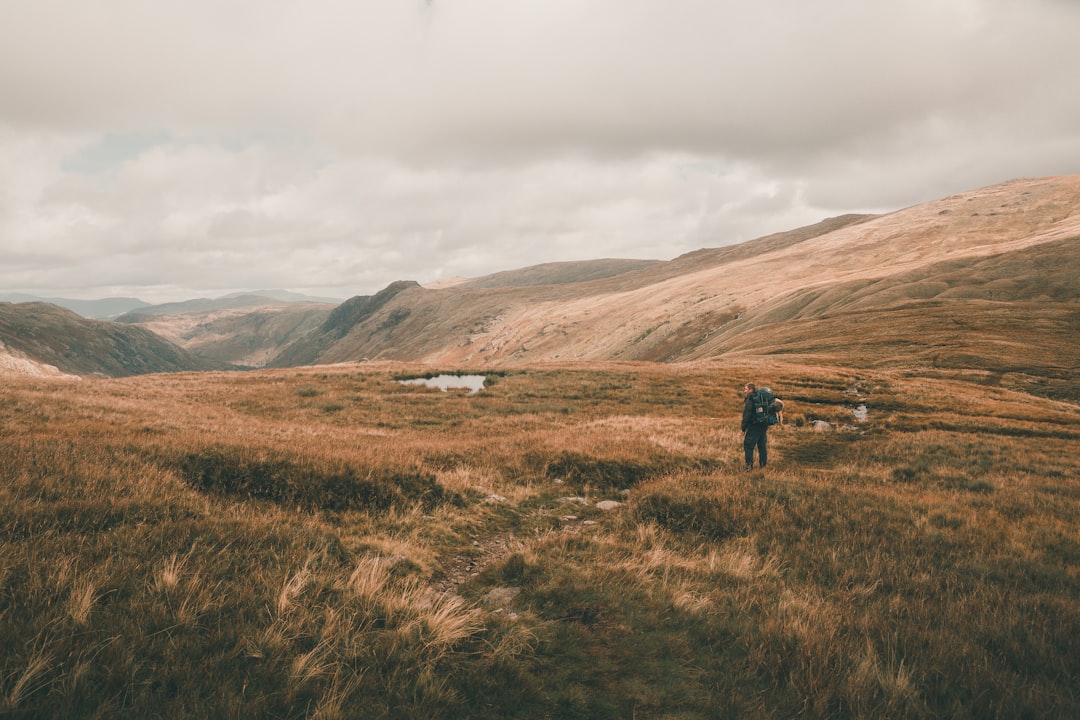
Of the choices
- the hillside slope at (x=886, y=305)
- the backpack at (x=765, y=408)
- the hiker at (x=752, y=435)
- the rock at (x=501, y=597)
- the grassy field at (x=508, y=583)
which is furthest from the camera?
the hillside slope at (x=886, y=305)

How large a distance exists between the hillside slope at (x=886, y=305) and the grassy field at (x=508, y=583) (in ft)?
165

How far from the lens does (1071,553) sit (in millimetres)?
8297

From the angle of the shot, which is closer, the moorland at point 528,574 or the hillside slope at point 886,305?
the moorland at point 528,574

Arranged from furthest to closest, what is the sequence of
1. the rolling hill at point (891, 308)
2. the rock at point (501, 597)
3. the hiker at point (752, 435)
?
the rolling hill at point (891, 308) → the hiker at point (752, 435) → the rock at point (501, 597)

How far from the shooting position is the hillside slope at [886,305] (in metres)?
56.3

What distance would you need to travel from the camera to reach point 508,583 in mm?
7043

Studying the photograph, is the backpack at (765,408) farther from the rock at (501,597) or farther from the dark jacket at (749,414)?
the rock at (501,597)

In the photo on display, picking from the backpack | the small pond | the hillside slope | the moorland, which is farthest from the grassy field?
the hillside slope

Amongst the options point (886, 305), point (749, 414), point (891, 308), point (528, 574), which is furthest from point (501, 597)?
point (886, 305)

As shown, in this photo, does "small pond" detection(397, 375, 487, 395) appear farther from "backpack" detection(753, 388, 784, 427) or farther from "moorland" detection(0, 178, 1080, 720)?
"backpack" detection(753, 388, 784, 427)

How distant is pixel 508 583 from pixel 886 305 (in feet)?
319

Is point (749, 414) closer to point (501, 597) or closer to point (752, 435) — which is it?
point (752, 435)

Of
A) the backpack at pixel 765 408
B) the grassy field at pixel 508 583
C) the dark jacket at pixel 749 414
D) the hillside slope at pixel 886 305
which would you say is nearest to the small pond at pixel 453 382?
the grassy field at pixel 508 583

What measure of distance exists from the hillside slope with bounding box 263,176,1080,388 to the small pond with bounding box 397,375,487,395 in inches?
1577
